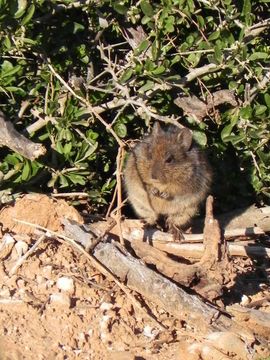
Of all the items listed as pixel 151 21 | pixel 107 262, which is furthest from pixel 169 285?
pixel 151 21

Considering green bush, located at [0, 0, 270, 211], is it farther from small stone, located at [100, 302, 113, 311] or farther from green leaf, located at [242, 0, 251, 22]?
small stone, located at [100, 302, 113, 311]

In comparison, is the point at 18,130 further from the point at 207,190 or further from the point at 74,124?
the point at 207,190

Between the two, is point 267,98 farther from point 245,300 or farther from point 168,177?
point 245,300

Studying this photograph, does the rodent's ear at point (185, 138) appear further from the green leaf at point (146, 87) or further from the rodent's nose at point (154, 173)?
the green leaf at point (146, 87)

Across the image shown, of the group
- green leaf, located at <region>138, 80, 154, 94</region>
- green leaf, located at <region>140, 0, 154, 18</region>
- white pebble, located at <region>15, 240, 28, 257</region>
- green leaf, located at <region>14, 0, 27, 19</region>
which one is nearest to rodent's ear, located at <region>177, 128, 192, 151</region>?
green leaf, located at <region>138, 80, 154, 94</region>

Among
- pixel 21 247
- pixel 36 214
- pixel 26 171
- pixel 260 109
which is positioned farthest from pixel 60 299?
pixel 260 109

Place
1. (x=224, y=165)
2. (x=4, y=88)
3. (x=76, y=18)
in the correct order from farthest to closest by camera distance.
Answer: (x=224, y=165) → (x=76, y=18) → (x=4, y=88)
